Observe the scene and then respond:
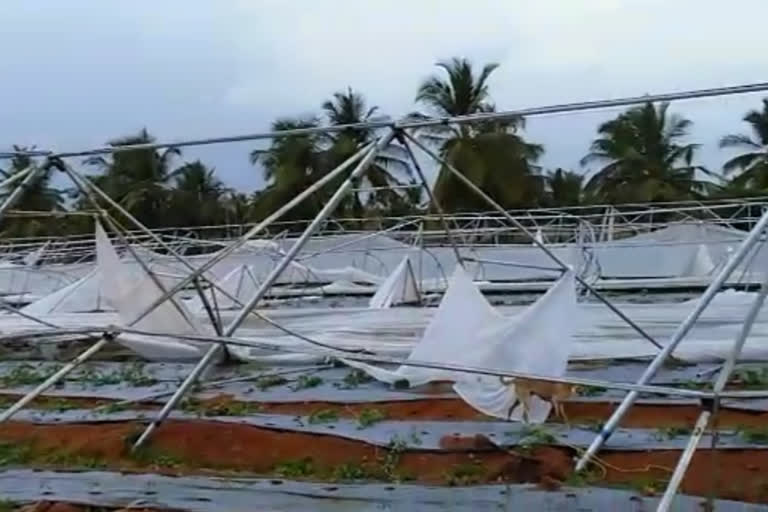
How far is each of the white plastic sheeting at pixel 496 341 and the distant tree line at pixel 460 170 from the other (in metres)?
20.0

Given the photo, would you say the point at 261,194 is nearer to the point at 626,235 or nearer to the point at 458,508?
the point at 626,235

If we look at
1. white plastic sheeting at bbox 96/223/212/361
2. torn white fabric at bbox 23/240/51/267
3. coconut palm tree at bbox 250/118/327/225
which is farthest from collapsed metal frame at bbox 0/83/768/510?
coconut palm tree at bbox 250/118/327/225

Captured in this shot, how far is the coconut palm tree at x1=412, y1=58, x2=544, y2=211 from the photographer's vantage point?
29.2m

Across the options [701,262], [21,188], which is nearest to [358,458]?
[21,188]

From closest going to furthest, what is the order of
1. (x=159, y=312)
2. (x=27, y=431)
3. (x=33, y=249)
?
1. (x=27, y=431)
2. (x=159, y=312)
3. (x=33, y=249)

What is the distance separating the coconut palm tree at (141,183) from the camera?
3569cm

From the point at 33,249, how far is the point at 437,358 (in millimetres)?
21235

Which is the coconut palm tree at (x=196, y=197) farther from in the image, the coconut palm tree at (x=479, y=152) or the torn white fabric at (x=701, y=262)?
the torn white fabric at (x=701, y=262)

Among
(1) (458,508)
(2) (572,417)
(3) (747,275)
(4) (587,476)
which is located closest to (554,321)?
(2) (572,417)

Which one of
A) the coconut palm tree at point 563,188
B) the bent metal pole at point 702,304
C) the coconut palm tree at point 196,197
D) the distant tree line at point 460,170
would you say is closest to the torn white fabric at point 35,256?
the distant tree line at point 460,170

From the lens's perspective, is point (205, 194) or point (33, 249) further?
point (205, 194)

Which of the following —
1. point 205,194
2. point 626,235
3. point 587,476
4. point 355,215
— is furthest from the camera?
point 205,194

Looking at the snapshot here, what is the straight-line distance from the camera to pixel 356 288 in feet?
69.5

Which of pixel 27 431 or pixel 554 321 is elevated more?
pixel 554 321
